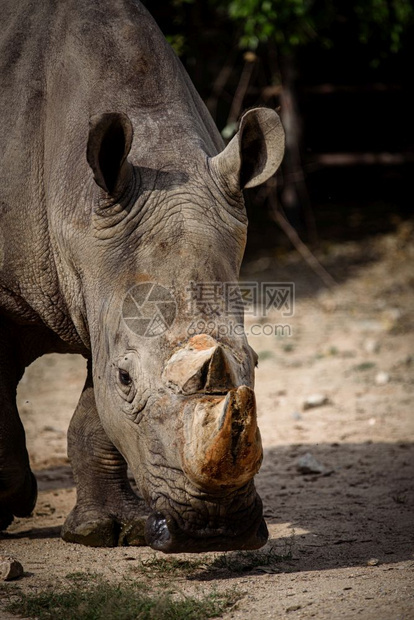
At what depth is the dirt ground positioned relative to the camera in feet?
13.9

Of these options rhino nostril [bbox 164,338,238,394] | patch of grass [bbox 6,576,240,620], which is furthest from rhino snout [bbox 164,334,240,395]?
patch of grass [bbox 6,576,240,620]

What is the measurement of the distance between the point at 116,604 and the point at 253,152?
90.0 inches

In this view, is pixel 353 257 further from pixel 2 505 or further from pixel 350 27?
pixel 2 505

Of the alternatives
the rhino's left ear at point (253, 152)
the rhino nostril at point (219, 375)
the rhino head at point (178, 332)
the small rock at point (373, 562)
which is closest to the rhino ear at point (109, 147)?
the rhino head at point (178, 332)

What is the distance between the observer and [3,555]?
4.98 meters

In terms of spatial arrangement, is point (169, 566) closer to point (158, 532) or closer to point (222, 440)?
point (158, 532)

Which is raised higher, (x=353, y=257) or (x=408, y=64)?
(x=408, y=64)

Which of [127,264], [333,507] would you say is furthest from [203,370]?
[333,507]

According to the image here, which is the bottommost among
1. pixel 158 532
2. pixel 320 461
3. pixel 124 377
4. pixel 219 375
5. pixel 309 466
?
pixel 320 461

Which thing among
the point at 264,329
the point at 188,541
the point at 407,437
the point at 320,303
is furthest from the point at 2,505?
the point at 320,303

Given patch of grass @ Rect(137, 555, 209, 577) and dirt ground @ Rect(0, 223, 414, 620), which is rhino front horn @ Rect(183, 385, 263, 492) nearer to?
dirt ground @ Rect(0, 223, 414, 620)

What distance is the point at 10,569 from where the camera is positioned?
4.45 meters

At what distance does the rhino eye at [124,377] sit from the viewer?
414 centimetres

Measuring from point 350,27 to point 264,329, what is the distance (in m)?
5.50
